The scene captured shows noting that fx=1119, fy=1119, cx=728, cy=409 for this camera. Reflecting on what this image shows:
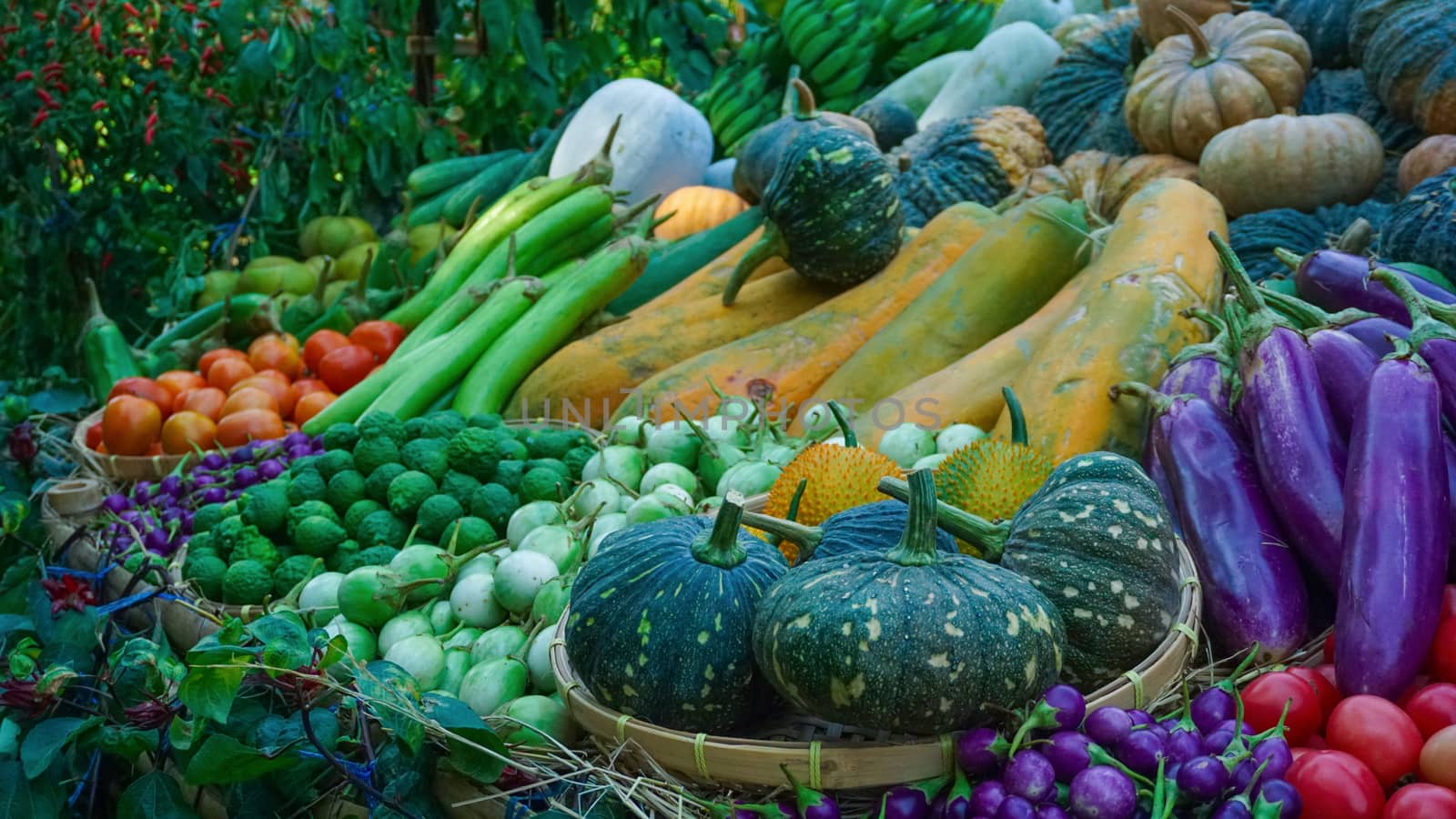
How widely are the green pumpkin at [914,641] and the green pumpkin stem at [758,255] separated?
204 centimetres

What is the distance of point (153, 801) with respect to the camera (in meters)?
1.68

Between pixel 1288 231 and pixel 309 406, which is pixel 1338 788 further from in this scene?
pixel 309 406

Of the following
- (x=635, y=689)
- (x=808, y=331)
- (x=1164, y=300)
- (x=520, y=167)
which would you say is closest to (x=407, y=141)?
(x=520, y=167)

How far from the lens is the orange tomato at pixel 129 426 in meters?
3.12

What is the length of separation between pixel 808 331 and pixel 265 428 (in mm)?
1555

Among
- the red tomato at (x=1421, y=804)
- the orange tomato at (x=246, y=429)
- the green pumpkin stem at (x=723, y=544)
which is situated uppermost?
the green pumpkin stem at (x=723, y=544)

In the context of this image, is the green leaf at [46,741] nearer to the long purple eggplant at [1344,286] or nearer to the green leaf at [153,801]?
the green leaf at [153,801]

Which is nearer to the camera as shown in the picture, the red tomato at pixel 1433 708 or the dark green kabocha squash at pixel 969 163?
the red tomato at pixel 1433 708

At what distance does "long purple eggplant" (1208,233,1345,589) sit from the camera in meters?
1.76

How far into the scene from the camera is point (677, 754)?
1400mm

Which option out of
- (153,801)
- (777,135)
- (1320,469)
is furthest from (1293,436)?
(777,135)

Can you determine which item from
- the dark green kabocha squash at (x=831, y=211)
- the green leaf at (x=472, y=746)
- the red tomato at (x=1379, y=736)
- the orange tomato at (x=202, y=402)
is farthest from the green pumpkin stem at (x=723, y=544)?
the orange tomato at (x=202, y=402)

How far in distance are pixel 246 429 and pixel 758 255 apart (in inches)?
60.7

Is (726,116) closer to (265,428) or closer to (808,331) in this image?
(808,331)
